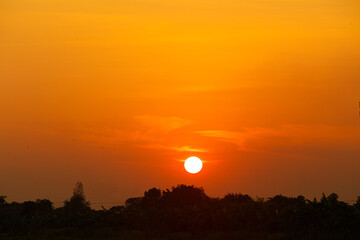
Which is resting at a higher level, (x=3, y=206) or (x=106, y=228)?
(x=3, y=206)

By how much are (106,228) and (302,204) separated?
17790mm

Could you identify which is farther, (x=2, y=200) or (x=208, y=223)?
(x=2, y=200)

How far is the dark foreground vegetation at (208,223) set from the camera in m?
41.8

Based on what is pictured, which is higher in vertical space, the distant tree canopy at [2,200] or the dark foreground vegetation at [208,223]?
the distant tree canopy at [2,200]

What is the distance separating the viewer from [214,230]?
45906 mm

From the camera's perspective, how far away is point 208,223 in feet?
154

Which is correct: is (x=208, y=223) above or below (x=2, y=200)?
below

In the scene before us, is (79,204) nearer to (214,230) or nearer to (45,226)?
(45,226)

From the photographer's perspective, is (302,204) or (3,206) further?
(3,206)

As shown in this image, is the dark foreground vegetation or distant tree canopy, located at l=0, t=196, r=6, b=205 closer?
the dark foreground vegetation

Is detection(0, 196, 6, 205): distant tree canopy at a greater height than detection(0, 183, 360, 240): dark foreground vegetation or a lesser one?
greater

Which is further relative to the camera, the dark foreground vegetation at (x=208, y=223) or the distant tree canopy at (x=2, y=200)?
the distant tree canopy at (x=2, y=200)

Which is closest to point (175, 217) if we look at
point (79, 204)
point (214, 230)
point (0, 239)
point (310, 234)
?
point (214, 230)

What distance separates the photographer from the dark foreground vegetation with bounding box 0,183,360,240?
41.8 m
